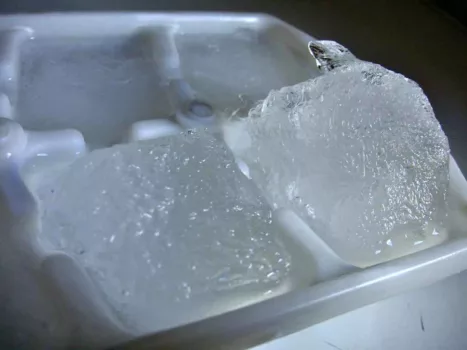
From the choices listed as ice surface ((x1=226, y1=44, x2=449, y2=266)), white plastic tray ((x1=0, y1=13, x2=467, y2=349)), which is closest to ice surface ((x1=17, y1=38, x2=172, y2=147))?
white plastic tray ((x1=0, y1=13, x2=467, y2=349))

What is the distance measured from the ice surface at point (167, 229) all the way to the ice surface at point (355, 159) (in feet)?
0.21

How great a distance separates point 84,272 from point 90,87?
28 centimetres

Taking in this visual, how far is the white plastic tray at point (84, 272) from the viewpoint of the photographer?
39 centimetres

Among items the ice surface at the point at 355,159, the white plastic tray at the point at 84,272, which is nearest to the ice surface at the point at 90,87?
the white plastic tray at the point at 84,272

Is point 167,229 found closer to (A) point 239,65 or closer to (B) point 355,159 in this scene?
(B) point 355,159

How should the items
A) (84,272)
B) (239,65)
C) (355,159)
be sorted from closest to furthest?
(84,272)
(355,159)
(239,65)

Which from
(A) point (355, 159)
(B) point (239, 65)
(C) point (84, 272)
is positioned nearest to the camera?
(C) point (84, 272)

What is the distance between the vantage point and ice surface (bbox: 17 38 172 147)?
1.97 ft

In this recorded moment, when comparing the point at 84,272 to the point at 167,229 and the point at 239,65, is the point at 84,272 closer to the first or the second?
the point at 167,229

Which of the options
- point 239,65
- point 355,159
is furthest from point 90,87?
point 355,159

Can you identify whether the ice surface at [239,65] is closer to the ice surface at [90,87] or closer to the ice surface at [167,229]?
the ice surface at [90,87]

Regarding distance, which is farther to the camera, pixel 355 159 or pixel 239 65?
pixel 239 65

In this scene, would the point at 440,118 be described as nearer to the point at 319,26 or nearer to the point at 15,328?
the point at 319,26

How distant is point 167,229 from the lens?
0.47 metres
